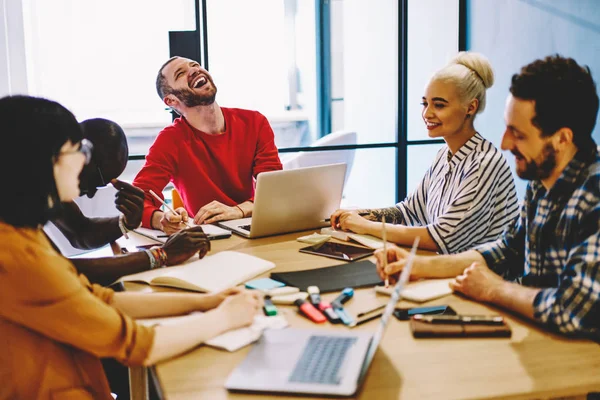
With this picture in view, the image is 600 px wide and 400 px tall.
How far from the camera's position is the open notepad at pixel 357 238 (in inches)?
78.0

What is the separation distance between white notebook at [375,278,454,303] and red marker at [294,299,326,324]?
8.2 inches

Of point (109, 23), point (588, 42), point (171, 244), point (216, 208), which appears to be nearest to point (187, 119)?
point (216, 208)

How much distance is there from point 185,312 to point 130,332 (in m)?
0.27

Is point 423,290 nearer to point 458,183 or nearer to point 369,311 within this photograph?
point 369,311

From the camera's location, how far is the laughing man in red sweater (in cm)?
283

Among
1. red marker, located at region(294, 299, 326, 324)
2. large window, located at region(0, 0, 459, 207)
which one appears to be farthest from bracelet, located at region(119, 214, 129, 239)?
large window, located at region(0, 0, 459, 207)

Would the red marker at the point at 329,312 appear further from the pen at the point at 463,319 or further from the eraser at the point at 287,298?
the pen at the point at 463,319

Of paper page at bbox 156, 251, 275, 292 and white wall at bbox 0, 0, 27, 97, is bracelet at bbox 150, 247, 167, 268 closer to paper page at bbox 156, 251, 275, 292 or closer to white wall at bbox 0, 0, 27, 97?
paper page at bbox 156, 251, 275, 292

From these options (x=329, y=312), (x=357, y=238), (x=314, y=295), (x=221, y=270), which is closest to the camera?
(x=329, y=312)

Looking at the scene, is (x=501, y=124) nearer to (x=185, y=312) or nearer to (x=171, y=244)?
(x=171, y=244)

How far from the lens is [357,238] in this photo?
2.05 m

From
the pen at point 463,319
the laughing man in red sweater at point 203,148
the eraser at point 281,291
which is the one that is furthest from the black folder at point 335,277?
the laughing man in red sweater at point 203,148

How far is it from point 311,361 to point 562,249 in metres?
0.65

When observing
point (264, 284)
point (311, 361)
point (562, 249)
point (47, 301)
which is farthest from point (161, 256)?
point (562, 249)
